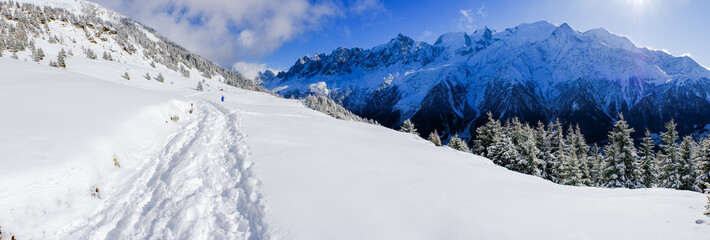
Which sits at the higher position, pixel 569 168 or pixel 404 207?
pixel 404 207

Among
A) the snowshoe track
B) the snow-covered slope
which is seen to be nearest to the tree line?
the snow-covered slope

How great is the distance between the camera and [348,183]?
7551 millimetres

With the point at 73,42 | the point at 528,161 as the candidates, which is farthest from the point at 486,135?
the point at 73,42

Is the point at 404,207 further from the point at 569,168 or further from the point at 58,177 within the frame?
the point at 569,168

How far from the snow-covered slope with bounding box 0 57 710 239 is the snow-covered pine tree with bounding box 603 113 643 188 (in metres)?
29.3

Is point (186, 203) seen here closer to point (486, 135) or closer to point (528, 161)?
point (528, 161)

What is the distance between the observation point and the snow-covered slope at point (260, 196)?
5316 millimetres

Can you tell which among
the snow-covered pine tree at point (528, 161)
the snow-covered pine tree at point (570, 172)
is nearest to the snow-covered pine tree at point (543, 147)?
the snow-covered pine tree at point (570, 172)

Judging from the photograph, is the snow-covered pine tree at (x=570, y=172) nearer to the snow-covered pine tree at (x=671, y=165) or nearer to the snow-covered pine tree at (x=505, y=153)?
the snow-covered pine tree at (x=505, y=153)

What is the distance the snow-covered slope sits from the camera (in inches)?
209

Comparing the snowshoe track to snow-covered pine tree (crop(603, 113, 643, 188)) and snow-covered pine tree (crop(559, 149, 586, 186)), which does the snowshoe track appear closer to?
snow-covered pine tree (crop(559, 149, 586, 186))

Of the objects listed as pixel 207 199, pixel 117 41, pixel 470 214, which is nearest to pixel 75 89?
pixel 207 199

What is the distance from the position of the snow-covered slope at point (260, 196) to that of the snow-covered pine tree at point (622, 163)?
29.3 m

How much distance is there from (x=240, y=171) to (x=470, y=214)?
6572 mm
